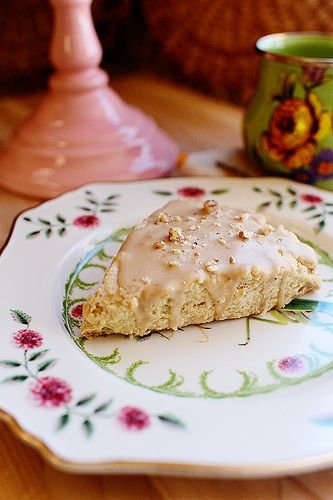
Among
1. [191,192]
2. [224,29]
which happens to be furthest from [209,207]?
[224,29]

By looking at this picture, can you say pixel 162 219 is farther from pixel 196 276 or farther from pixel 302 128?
pixel 302 128

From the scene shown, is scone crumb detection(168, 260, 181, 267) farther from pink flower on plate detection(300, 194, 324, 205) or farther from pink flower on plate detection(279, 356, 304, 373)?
pink flower on plate detection(300, 194, 324, 205)

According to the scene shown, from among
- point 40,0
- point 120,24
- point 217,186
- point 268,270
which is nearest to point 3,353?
point 268,270

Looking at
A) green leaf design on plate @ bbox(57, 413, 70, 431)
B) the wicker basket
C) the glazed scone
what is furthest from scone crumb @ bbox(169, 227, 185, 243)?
the wicker basket

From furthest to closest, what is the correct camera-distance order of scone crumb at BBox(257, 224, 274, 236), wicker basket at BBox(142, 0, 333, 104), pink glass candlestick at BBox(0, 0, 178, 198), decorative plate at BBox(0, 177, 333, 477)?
wicker basket at BBox(142, 0, 333, 104) < pink glass candlestick at BBox(0, 0, 178, 198) < scone crumb at BBox(257, 224, 274, 236) < decorative plate at BBox(0, 177, 333, 477)

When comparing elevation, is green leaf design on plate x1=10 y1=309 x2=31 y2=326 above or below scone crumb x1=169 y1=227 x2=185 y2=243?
below

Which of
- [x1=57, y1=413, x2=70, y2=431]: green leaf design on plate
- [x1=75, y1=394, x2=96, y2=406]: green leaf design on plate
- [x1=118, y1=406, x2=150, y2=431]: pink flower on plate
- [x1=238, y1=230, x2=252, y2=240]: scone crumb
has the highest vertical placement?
[x1=238, y1=230, x2=252, y2=240]: scone crumb

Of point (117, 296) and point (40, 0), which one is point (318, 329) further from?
point (40, 0)

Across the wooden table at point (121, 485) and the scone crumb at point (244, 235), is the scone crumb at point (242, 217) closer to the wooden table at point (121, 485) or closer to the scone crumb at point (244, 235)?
the scone crumb at point (244, 235)
